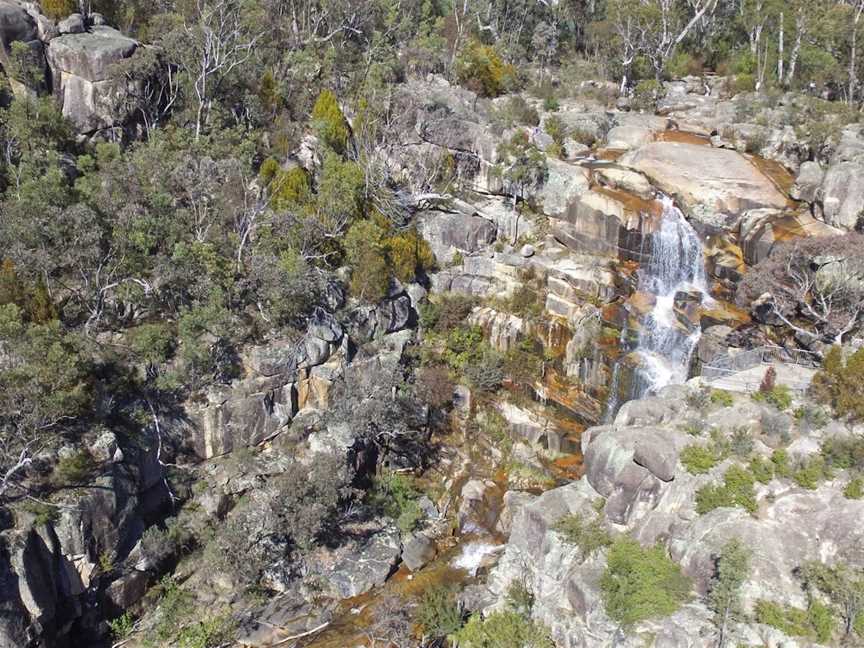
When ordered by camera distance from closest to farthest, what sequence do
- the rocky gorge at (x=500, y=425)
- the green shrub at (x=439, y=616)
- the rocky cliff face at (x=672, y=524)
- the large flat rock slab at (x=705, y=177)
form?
the rocky cliff face at (x=672, y=524)
the rocky gorge at (x=500, y=425)
the green shrub at (x=439, y=616)
the large flat rock slab at (x=705, y=177)

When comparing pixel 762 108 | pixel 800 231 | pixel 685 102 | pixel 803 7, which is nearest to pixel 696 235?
pixel 800 231

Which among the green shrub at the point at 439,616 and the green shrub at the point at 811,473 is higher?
the green shrub at the point at 811,473

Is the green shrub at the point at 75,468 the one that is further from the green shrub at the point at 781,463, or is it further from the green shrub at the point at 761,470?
the green shrub at the point at 781,463

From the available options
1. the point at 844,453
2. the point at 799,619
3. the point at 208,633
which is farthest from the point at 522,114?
the point at 208,633

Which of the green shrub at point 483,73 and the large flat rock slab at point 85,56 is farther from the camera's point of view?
the green shrub at point 483,73

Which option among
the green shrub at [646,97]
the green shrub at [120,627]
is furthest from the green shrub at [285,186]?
the green shrub at [646,97]

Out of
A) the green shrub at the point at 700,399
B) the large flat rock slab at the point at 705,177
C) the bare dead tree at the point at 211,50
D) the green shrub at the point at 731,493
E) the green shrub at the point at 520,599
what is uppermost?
the bare dead tree at the point at 211,50

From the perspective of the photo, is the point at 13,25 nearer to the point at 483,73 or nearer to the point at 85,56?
the point at 85,56
